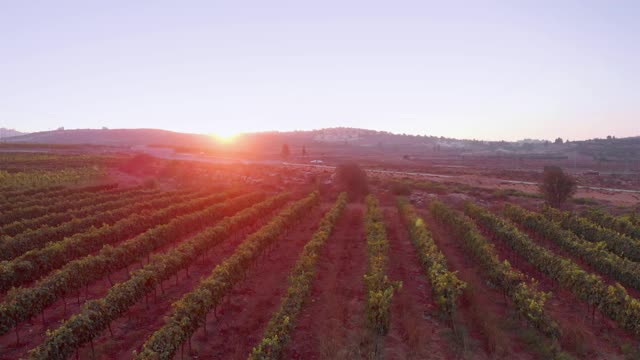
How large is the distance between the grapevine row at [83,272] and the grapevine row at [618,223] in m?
31.6

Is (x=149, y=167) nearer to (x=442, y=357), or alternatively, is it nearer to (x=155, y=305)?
(x=155, y=305)

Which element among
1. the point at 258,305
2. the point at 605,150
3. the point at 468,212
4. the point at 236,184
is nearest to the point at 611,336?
the point at 258,305

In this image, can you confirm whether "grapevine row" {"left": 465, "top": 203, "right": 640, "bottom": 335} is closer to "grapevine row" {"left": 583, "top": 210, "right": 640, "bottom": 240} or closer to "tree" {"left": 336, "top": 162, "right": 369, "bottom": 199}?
"grapevine row" {"left": 583, "top": 210, "right": 640, "bottom": 240}

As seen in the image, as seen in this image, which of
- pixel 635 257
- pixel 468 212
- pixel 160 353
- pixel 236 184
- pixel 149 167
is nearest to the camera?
pixel 160 353

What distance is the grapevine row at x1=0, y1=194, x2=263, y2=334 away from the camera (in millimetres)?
15852

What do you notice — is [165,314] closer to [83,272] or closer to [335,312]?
[83,272]

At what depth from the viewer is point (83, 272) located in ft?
65.0

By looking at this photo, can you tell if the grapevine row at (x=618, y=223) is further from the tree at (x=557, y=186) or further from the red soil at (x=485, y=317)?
the red soil at (x=485, y=317)

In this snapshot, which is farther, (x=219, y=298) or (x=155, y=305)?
(x=155, y=305)

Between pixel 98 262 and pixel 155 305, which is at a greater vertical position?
pixel 98 262

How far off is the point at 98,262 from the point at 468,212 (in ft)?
105

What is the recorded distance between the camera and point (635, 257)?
83.6 ft

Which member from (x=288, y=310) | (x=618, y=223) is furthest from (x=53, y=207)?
(x=618, y=223)

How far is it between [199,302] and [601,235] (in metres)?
27.1
